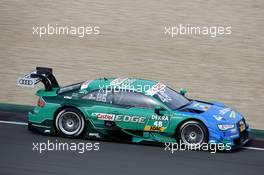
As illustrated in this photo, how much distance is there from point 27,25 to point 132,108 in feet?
28.8

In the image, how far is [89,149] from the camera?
12.8m

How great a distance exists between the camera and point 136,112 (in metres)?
13.1

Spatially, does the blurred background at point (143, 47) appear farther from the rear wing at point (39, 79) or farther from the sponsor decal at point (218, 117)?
the sponsor decal at point (218, 117)

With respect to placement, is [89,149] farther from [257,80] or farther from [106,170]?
[257,80]

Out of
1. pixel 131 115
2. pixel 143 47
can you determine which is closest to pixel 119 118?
pixel 131 115

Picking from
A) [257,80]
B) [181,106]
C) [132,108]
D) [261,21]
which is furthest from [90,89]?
[261,21]

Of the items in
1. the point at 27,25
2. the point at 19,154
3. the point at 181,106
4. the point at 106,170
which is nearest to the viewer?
the point at 106,170

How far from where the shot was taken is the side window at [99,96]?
13.3 m

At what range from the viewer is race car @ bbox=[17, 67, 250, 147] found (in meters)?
12.8
